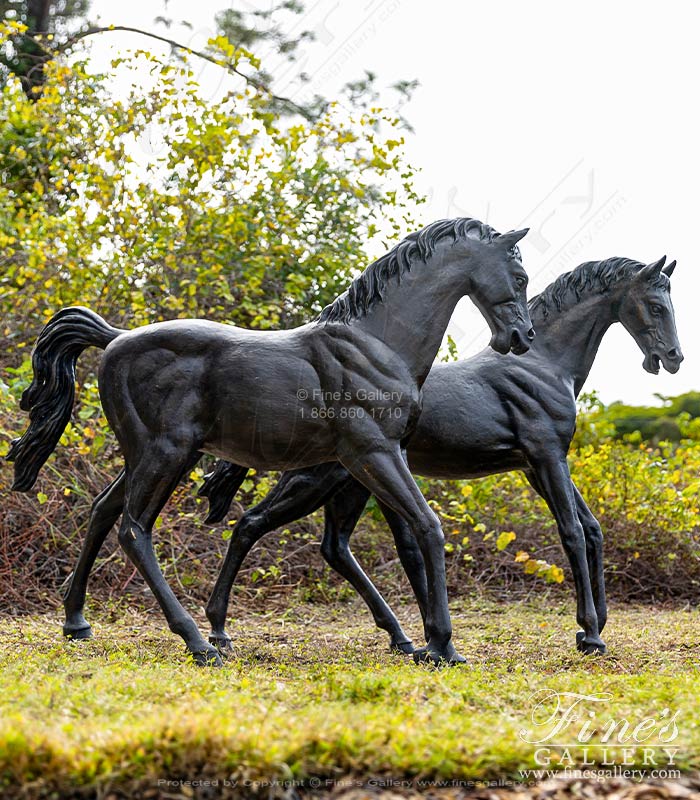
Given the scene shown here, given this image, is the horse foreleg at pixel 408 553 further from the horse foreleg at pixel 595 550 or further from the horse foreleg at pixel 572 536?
the horse foreleg at pixel 595 550

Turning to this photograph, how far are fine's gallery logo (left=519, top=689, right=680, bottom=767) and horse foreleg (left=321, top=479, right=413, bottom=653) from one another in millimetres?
2127

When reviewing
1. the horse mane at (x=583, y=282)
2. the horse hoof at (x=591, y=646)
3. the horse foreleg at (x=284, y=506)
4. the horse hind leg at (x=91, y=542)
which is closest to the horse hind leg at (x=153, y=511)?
the horse hind leg at (x=91, y=542)

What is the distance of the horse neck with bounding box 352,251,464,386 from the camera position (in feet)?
16.6

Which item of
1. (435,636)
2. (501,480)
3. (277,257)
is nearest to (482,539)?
(501,480)

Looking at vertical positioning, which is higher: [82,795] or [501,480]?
[501,480]

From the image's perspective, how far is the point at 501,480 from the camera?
9297 mm

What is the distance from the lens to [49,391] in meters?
5.31

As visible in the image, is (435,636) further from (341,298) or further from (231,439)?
(341,298)

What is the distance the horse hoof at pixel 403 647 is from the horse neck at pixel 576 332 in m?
1.75

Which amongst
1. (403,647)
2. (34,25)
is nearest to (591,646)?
(403,647)

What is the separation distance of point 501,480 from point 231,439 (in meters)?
4.76

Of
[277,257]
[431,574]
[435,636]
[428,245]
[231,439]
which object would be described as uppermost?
[277,257]

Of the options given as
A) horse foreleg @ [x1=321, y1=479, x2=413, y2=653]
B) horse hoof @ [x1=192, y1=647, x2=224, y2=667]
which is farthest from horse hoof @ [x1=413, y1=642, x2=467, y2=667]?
horse hoof @ [x1=192, y1=647, x2=224, y2=667]

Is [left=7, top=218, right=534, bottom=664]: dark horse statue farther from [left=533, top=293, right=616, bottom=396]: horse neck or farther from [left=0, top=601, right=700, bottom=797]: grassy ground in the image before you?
[left=533, top=293, right=616, bottom=396]: horse neck
